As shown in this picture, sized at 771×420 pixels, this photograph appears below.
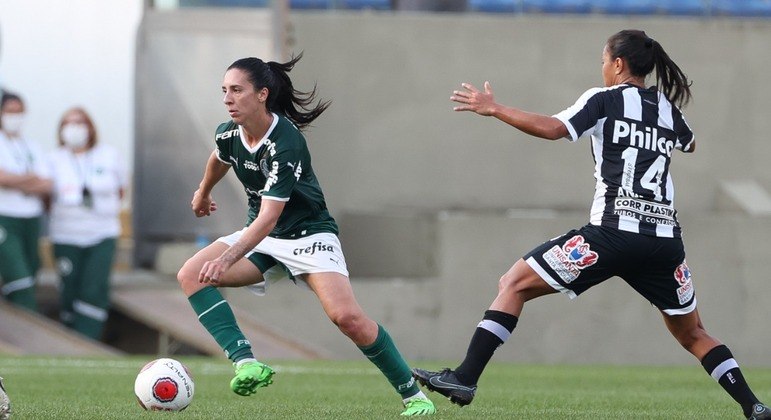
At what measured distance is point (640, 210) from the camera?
6.84 metres

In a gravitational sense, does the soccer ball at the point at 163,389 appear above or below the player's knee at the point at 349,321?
below

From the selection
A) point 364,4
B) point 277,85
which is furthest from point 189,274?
point 364,4

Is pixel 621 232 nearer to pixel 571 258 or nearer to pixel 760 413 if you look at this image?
pixel 571 258

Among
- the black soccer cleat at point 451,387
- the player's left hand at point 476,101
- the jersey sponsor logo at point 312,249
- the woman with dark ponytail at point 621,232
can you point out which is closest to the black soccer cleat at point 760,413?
the woman with dark ponytail at point 621,232

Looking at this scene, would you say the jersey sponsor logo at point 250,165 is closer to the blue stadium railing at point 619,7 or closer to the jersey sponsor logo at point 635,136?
the jersey sponsor logo at point 635,136

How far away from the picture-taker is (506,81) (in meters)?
16.2

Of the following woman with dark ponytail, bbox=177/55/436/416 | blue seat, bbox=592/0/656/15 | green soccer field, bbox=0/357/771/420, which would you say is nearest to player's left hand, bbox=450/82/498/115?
woman with dark ponytail, bbox=177/55/436/416

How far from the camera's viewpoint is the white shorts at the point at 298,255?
7.05m

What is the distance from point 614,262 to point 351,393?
2.91m

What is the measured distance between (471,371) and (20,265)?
8.09m

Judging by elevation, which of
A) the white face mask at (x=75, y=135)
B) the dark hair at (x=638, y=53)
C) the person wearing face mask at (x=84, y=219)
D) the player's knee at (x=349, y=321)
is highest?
the dark hair at (x=638, y=53)

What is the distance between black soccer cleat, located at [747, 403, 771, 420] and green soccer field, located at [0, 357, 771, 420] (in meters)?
0.49

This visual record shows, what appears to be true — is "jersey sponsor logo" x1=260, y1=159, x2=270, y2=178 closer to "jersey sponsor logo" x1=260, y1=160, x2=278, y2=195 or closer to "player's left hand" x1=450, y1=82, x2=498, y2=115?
"jersey sponsor logo" x1=260, y1=160, x2=278, y2=195

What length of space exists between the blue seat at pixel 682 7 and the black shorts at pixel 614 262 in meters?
9.96
